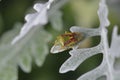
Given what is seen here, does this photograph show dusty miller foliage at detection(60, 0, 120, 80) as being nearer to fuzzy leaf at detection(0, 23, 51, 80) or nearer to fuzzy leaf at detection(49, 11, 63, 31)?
fuzzy leaf at detection(0, 23, 51, 80)

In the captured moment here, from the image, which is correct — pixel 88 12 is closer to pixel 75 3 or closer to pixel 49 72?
pixel 75 3

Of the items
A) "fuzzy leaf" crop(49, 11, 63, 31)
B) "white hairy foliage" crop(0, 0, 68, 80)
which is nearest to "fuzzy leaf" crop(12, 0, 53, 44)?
"white hairy foliage" crop(0, 0, 68, 80)

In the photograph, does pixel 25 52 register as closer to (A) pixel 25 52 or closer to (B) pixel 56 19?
(A) pixel 25 52

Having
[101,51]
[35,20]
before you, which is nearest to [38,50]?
[101,51]

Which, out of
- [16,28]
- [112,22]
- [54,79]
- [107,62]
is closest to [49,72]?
[54,79]

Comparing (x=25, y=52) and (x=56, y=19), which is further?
(x=56, y=19)

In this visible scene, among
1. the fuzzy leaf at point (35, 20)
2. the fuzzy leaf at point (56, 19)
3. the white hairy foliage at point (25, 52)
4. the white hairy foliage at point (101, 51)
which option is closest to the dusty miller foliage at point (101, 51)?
the white hairy foliage at point (101, 51)

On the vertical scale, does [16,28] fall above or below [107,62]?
above

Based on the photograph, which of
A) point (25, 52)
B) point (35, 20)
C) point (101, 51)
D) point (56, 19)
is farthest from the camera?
point (56, 19)
